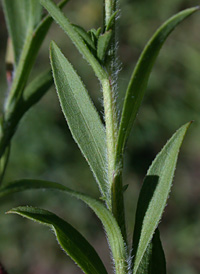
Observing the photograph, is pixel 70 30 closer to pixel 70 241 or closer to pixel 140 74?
pixel 140 74

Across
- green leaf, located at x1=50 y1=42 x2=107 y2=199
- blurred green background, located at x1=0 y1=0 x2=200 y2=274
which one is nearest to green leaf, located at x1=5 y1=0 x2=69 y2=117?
green leaf, located at x1=50 y1=42 x2=107 y2=199

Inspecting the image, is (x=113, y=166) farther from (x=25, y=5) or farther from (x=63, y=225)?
Answer: (x=25, y=5)

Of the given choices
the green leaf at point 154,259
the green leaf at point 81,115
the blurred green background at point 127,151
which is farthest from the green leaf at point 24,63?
the blurred green background at point 127,151

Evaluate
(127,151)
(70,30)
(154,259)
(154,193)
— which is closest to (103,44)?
(70,30)

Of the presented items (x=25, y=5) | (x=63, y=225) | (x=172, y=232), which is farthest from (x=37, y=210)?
(x=172, y=232)

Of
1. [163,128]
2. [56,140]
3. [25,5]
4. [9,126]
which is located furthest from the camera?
[163,128]
